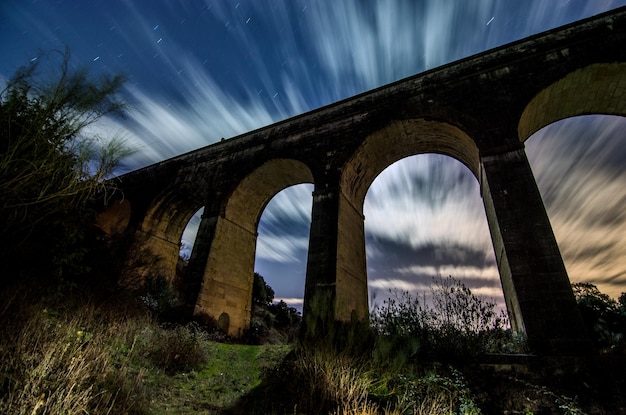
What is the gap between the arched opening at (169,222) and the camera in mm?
12516

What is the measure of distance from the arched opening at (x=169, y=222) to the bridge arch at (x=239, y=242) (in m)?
2.65

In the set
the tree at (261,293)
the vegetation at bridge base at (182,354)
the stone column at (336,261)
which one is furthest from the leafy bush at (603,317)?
the tree at (261,293)

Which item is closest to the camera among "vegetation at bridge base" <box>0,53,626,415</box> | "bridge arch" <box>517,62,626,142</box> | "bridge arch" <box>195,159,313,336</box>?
"vegetation at bridge base" <box>0,53,626,415</box>

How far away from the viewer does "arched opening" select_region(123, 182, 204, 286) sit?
493 inches

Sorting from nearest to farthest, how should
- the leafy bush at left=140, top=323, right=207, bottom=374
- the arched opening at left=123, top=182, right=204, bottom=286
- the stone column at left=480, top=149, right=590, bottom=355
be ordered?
the stone column at left=480, top=149, right=590, bottom=355, the leafy bush at left=140, top=323, right=207, bottom=374, the arched opening at left=123, top=182, right=204, bottom=286

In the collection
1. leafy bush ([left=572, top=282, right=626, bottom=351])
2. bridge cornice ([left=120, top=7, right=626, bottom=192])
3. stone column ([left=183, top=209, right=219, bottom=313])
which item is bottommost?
leafy bush ([left=572, top=282, right=626, bottom=351])

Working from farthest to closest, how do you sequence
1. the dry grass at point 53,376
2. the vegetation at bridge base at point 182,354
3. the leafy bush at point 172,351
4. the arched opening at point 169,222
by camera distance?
the arched opening at point 169,222, the leafy bush at point 172,351, the vegetation at bridge base at point 182,354, the dry grass at point 53,376

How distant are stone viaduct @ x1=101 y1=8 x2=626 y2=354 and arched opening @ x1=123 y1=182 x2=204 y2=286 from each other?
92mm

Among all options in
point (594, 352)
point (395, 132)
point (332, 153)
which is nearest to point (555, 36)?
point (395, 132)

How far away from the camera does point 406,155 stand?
401 inches

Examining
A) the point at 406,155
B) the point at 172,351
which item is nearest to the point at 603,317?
the point at 406,155

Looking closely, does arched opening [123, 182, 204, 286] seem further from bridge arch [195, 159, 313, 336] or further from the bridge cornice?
the bridge cornice

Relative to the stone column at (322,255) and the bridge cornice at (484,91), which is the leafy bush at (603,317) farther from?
the stone column at (322,255)

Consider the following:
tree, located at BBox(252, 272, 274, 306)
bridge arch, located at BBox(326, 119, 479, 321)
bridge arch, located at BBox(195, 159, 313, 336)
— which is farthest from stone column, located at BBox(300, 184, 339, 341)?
tree, located at BBox(252, 272, 274, 306)
